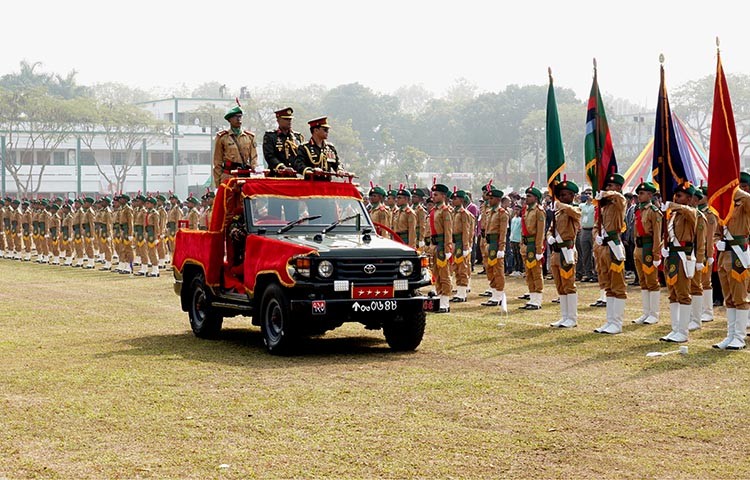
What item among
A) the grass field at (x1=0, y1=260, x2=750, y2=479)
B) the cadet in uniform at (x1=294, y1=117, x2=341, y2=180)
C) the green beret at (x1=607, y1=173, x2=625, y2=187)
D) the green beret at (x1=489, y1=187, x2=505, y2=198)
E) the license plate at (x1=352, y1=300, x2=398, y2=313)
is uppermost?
the cadet in uniform at (x1=294, y1=117, x2=341, y2=180)

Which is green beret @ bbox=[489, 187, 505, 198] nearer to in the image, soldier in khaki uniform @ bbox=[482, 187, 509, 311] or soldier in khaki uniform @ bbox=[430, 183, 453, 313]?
soldier in khaki uniform @ bbox=[482, 187, 509, 311]

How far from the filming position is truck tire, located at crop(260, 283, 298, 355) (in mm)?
12203

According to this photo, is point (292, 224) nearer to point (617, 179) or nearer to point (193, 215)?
point (617, 179)

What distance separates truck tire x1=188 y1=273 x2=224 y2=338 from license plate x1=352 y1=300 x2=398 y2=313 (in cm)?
A: 287

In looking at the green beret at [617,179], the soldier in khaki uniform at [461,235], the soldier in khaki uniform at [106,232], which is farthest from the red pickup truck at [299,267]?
the soldier in khaki uniform at [106,232]

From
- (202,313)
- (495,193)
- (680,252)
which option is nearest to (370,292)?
(202,313)

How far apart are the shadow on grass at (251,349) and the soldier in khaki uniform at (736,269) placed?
3896 millimetres

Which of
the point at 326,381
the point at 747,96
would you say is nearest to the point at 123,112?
the point at 747,96

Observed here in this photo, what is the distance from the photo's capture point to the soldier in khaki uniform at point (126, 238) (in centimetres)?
3027

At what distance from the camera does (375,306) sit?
12.3 metres

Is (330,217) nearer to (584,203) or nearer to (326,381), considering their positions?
(326,381)

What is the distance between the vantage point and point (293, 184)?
540 inches

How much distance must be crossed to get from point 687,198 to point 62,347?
813cm

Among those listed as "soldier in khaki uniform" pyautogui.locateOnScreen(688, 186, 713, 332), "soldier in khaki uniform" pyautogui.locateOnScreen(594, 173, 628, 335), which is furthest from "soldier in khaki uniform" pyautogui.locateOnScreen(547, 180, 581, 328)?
"soldier in khaki uniform" pyautogui.locateOnScreen(688, 186, 713, 332)
